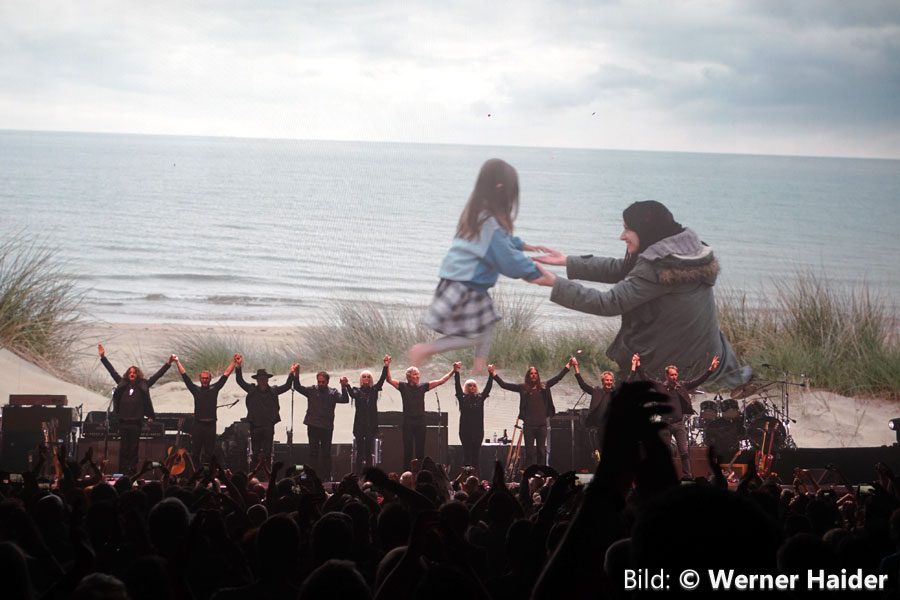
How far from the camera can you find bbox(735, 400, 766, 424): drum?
1313 cm

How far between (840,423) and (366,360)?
7344mm

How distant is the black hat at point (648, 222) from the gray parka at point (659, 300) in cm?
10

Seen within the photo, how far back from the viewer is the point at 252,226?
844 inches

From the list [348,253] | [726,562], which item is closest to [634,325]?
[348,253]

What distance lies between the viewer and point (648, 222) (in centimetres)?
1409

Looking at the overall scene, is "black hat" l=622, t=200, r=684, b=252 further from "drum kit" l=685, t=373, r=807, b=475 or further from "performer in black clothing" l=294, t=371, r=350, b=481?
"performer in black clothing" l=294, t=371, r=350, b=481

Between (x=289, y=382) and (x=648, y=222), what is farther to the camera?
(x=648, y=222)

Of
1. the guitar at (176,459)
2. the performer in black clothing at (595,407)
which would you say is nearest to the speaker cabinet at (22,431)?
the guitar at (176,459)

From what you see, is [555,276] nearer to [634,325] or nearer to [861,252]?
[634,325]

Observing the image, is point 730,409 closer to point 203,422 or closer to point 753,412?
point 753,412

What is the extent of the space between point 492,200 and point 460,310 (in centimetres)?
141

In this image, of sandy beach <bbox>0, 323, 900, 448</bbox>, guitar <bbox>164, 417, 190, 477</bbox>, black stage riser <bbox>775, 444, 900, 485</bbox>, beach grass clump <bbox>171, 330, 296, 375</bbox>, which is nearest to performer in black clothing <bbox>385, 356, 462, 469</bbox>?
sandy beach <bbox>0, 323, 900, 448</bbox>

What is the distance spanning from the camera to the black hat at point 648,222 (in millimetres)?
14102

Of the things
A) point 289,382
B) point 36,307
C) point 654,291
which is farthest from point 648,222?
point 36,307
